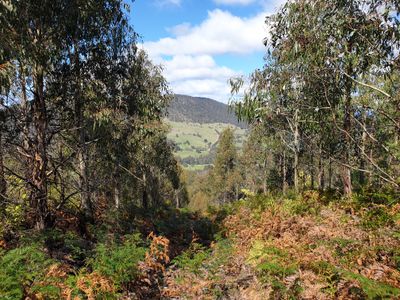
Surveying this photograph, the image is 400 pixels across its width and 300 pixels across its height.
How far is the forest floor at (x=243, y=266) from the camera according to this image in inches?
240

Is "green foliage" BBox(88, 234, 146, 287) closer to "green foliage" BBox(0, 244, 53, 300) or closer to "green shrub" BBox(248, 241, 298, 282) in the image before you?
"green foliage" BBox(0, 244, 53, 300)

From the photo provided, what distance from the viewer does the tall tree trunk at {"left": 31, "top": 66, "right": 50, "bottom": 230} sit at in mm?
8852

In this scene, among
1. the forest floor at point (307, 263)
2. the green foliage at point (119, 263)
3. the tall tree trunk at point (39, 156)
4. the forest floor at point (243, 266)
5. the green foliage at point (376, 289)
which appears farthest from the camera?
the tall tree trunk at point (39, 156)

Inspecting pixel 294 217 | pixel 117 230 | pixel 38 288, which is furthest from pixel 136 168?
pixel 38 288

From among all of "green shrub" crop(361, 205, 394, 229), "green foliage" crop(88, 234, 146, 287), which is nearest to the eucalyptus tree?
"green shrub" crop(361, 205, 394, 229)

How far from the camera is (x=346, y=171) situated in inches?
539

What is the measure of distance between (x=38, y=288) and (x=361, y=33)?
929 cm

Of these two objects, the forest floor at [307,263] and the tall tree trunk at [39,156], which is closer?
the forest floor at [307,263]

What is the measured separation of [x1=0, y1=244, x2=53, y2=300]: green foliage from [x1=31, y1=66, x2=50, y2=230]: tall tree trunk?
1.54 metres

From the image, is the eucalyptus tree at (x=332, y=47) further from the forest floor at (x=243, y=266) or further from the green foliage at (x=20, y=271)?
the green foliage at (x=20, y=271)

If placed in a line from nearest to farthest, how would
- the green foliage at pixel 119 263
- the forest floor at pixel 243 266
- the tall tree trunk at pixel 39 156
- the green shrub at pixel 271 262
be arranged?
the forest floor at pixel 243 266, the green shrub at pixel 271 262, the green foliage at pixel 119 263, the tall tree trunk at pixel 39 156

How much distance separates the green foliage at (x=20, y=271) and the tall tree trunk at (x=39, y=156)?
154 cm

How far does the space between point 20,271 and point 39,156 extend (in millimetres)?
3521

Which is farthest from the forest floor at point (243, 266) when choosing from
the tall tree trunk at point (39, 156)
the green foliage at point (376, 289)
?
the tall tree trunk at point (39, 156)
